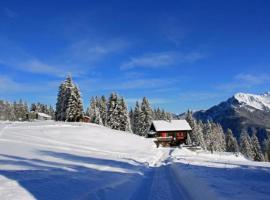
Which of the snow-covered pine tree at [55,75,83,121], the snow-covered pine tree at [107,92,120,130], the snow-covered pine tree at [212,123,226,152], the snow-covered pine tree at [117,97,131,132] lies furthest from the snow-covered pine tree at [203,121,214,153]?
the snow-covered pine tree at [55,75,83,121]

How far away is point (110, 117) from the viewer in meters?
94.4

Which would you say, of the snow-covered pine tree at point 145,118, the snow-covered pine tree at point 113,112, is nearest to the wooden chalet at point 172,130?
the snow-covered pine tree at point 145,118

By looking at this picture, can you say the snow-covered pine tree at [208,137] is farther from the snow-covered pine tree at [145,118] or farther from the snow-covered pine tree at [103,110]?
the snow-covered pine tree at [103,110]

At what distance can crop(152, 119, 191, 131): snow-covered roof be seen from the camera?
9729cm

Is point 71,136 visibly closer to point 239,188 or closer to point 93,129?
point 93,129

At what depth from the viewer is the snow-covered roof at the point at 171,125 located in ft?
319

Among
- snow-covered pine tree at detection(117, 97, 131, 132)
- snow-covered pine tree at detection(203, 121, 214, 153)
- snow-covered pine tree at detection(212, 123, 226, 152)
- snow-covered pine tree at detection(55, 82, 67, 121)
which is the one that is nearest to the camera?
snow-covered pine tree at detection(55, 82, 67, 121)

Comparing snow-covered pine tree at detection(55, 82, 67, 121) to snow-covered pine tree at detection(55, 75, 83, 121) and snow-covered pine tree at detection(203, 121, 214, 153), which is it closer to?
snow-covered pine tree at detection(55, 75, 83, 121)

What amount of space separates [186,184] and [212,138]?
108765 millimetres

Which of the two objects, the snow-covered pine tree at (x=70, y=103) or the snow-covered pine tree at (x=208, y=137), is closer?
the snow-covered pine tree at (x=70, y=103)

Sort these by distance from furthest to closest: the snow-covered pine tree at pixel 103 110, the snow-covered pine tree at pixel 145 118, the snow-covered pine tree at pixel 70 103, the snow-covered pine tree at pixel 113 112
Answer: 1. the snow-covered pine tree at pixel 103 110
2. the snow-covered pine tree at pixel 145 118
3. the snow-covered pine tree at pixel 113 112
4. the snow-covered pine tree at pixel 70 103

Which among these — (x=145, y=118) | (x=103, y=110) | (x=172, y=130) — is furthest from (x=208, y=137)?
(x=103, y=110)

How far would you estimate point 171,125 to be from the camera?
100 m

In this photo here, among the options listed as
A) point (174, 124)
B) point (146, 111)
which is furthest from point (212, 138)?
point (146, 111)
